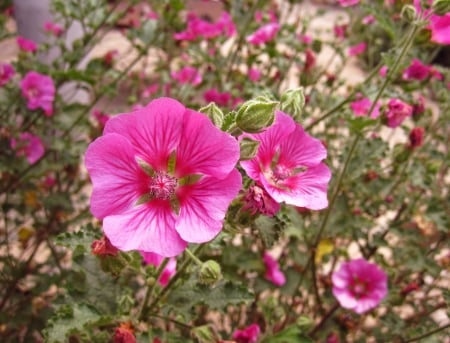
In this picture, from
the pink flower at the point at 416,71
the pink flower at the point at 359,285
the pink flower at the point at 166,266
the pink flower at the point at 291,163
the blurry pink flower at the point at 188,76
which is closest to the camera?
the pink flower at the point at 291,163

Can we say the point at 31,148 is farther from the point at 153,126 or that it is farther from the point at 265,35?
the point at 153,126


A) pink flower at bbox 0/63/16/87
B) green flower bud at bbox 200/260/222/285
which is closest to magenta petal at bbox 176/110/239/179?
green flower bud at bbox 200/260/222/285

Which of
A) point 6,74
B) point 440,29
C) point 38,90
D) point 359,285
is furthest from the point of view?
point 6,74

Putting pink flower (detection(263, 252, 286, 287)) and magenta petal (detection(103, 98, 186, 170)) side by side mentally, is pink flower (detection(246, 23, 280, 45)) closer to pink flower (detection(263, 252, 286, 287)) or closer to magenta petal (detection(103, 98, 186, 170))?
pink flower (detection(263, 252, 286, 287))

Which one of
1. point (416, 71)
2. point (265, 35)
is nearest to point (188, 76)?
point (265, 35)

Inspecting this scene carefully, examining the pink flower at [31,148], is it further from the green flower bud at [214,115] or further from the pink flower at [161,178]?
the green flower bud at [214,115]

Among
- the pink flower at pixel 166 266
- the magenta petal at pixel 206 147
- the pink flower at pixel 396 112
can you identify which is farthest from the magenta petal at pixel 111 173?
the pink flower at pixel 396 112
